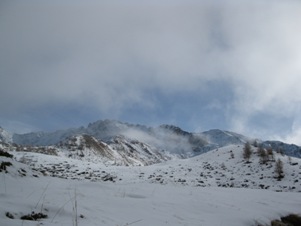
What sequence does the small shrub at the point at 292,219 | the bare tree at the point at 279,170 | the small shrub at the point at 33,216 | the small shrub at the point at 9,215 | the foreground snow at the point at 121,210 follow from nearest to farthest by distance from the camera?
the small shrub at the point at 9,215
the small shrub at the point at 33,216
the foreground snow at the point at 121,210
the small shrub at the point at 292,219
the bare tree at the point at 279,170

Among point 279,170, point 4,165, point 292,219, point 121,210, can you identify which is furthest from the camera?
point 279,170

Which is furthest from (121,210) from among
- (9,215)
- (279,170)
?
(279,170)

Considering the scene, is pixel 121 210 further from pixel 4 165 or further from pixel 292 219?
pixel 292 219

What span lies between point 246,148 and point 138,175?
2043 centimetres

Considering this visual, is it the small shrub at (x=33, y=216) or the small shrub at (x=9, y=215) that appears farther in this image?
the small shrub at (x=33, y=216)

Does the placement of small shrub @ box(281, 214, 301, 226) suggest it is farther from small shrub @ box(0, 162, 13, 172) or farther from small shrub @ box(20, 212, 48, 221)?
small shrub @ box(0, 162, 13, 172)

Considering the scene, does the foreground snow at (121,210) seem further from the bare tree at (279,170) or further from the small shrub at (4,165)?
the bare tree at (279,170)

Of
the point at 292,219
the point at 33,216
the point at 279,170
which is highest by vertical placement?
the point at 279,170

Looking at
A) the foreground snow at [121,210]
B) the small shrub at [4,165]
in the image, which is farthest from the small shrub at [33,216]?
the small shrub at [4,165]

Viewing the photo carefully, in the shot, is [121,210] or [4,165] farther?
[4,165]

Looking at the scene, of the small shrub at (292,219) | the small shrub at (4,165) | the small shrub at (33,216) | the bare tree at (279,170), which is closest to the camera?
the small shrub at (33,216)

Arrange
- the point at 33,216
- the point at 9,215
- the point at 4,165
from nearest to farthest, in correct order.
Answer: the point at 9,215 → the point at 33,216 → the point at 4,165

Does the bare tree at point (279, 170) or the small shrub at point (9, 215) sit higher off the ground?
the bare tree at point (279, 170)

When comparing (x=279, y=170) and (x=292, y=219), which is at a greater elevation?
(x=279, y=170)
